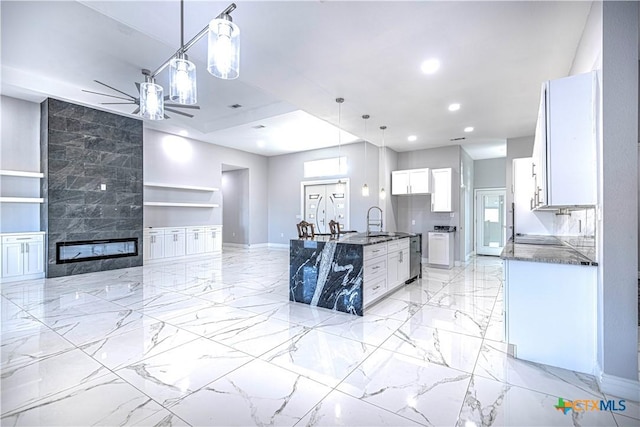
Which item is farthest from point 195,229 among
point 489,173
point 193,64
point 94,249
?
point 489,173

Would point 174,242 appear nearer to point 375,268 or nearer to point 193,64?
point 375,268

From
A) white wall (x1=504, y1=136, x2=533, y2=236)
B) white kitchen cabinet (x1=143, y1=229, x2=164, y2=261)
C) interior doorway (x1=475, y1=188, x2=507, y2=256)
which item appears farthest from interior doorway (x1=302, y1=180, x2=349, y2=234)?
white kitchen cabinet (x1=143, y1=229, x2=164, y2=261)

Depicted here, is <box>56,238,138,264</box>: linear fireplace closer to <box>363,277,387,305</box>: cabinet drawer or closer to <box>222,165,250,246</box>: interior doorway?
<box>222,165,250,246</box>: interior doorway

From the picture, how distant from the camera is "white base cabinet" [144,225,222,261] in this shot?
22.4 ft

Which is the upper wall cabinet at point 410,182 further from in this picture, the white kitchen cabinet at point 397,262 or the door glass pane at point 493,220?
the door glass pane at point 493,220

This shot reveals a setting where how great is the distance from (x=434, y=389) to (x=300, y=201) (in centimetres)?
765

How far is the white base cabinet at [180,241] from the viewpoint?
6828mm

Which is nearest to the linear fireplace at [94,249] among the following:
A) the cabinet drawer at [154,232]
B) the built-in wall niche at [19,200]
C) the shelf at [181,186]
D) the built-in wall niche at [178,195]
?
the cabinet drawer at [154,232]

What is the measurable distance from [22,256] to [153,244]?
2222mm

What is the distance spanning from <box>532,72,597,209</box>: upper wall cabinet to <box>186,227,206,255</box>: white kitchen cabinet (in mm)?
7547

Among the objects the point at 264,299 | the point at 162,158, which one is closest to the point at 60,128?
the point at 162,158

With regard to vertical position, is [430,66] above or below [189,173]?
above

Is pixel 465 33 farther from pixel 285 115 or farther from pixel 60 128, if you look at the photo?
pixel 60 128

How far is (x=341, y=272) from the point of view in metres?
3.52
